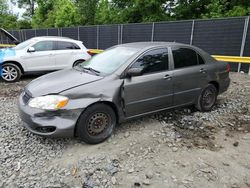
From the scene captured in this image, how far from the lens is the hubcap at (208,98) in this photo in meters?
5.14

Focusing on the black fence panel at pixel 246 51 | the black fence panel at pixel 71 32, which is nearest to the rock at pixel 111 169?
the black fence panel at pixel 246 51

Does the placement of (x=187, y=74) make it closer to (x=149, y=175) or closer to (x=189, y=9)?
(x=149, y=175)

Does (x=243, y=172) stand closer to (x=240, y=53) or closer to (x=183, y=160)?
(x=183, y=160)

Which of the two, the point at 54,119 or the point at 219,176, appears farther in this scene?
the point at 54,119

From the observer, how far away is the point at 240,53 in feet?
30.2

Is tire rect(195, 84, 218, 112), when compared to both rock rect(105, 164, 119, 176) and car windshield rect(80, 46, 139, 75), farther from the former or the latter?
rock rect(105, 164, 119, 176)

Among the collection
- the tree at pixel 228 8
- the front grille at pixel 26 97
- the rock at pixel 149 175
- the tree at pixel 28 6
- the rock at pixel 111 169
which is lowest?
the rock at pixel 149 175

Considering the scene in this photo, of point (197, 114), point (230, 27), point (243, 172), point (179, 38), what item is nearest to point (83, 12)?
point (179, 38)

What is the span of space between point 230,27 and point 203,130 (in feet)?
21.7

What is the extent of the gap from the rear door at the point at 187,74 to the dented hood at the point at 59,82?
163 cm

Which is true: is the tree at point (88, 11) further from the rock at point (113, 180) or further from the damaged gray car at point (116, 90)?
the rock at point (113, 180)

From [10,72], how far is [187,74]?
607 cm

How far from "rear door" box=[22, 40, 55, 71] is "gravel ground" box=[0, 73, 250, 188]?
3.69 metres

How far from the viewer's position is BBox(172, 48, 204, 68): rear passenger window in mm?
4619
